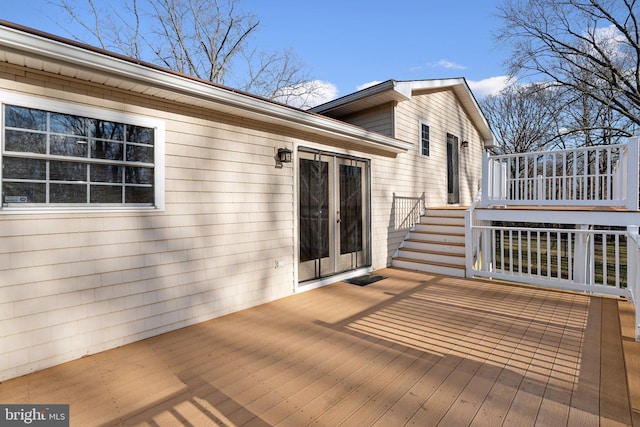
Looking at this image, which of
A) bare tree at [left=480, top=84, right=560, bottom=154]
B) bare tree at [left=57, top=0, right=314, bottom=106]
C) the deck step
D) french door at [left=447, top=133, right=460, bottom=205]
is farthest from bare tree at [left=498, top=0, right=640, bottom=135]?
the deck step

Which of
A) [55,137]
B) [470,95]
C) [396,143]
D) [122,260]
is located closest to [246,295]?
[122,260]

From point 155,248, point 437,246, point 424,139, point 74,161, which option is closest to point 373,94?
point 424,139

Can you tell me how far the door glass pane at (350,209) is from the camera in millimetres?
5727

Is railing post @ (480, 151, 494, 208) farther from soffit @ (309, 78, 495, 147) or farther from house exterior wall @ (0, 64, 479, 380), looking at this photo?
house exterior wall @ (0, 64, 479, 380)

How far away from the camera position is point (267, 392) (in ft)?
7.54

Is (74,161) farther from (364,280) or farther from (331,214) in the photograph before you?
(364,280)

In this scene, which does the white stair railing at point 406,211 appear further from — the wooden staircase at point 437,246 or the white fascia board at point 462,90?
the white fascia board at point 462,90

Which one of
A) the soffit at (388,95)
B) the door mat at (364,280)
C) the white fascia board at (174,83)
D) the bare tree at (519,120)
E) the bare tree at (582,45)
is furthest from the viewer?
the bare tree at (519,120)

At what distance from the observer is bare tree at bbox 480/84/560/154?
1812 cm

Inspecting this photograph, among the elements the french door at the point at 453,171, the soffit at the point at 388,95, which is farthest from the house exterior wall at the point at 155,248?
the french door at the point at 453,171

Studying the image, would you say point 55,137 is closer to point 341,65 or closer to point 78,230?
point 78,230

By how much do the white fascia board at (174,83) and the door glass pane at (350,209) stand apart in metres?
0.72

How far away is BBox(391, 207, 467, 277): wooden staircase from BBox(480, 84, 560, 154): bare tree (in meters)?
14.0

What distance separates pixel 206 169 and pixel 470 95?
9060mm
